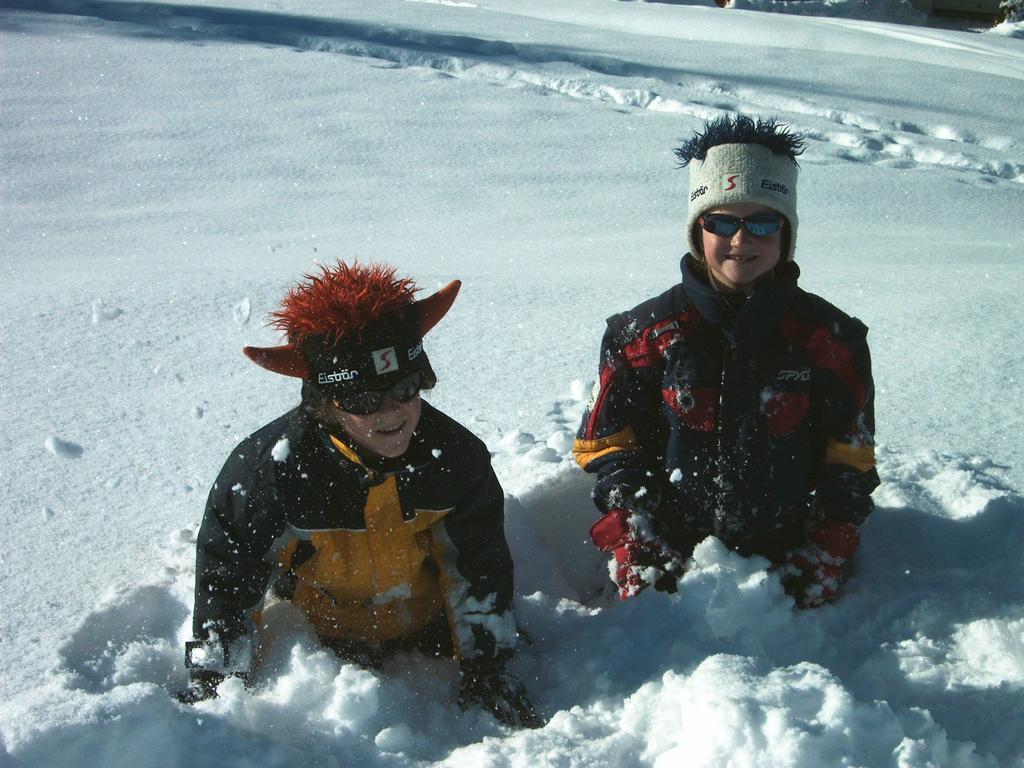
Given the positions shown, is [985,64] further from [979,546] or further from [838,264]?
[979,546]

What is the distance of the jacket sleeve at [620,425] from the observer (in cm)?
208

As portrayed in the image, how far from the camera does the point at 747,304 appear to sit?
1915mm

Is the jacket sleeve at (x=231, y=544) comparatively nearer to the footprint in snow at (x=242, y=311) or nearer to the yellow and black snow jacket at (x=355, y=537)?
the yellow and black snow jacket at (x=355, y=537)

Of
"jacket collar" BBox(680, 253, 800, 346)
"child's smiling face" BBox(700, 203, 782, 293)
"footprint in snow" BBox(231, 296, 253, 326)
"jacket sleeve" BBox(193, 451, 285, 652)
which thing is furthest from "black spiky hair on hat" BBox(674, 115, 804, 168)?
"footprint in snow" BBox(231, 296, 253, 326)

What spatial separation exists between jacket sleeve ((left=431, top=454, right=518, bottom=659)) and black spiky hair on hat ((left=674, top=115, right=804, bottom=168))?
0.82 metres

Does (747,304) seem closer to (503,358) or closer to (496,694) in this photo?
(496,694)

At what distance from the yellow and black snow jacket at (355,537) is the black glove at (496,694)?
0.11 ft

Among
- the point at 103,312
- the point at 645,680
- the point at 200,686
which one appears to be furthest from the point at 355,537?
the point at 103,312

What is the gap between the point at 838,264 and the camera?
4.14 meters

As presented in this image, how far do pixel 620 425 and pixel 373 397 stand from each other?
66cm

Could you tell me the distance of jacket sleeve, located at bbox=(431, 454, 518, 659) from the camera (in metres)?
1.91

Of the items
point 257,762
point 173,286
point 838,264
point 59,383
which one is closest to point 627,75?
point 838,264

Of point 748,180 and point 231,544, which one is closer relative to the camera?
point 231,544

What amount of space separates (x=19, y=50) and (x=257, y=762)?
25.8 ft
